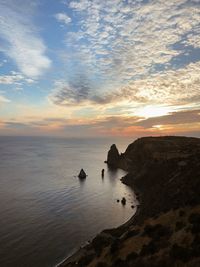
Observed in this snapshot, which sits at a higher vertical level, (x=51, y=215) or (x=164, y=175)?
(x=164, y=175)

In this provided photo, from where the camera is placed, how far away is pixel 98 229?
59.4 metres

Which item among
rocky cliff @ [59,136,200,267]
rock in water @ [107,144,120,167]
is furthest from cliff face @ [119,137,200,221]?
rock in water @ [107,144,120,167]

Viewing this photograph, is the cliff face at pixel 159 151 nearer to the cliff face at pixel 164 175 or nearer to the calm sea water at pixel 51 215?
the cliff face at pixel 164 175

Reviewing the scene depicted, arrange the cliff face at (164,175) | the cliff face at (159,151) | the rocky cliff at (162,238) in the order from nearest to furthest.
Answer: the rocky cliff at (162,238)
the cliff face at (164,175)
the cliff face at (159,151)

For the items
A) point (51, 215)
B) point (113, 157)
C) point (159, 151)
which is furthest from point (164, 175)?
point (113, 157)

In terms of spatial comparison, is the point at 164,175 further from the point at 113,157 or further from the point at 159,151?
the point at 113,157

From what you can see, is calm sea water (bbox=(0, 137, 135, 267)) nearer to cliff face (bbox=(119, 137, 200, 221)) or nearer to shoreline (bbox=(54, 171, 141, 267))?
shoreline (bbox=(54, 171, 141, 267))

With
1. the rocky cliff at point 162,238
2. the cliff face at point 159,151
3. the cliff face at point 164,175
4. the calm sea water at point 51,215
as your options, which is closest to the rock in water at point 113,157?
the cliff face at point 159,151

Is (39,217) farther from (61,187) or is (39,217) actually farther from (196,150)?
(196,150)

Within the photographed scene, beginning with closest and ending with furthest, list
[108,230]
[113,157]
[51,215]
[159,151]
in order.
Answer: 1. [108,230]
2. [51,215]
3. [159,151]
4. [113,157]

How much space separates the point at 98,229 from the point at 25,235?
15.5 meters

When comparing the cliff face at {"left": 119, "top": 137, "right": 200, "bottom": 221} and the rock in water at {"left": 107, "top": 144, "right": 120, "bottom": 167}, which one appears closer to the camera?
the cliff face at {"left": 119, "top": 137, "right": 200, "bottom": 221}

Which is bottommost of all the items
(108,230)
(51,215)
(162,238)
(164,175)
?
(51,215)

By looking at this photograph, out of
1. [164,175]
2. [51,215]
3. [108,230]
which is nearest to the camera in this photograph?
[108,230]
